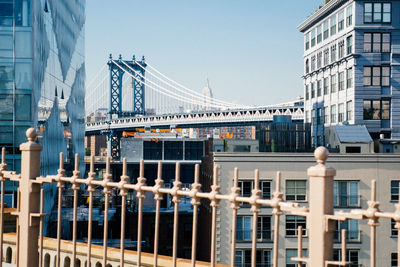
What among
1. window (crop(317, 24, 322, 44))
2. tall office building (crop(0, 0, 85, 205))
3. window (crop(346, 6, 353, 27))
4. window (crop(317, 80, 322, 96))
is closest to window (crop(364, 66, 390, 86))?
window (crop(346, 6, 353, 27))

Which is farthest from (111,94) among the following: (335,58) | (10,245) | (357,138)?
(10,245)

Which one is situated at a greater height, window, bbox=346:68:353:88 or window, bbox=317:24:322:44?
window, bbox=317:24:322:44

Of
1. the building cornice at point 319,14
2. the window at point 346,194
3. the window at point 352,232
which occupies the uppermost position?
the building cornice at point 319,14

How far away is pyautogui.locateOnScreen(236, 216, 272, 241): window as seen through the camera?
105 ft

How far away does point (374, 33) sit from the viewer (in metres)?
45.6

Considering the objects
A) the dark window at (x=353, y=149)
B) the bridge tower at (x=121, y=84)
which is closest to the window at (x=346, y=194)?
the dark window at (x=353, y=149)

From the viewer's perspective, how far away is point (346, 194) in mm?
32656

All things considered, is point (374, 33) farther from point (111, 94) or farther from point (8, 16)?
point (111, 94)

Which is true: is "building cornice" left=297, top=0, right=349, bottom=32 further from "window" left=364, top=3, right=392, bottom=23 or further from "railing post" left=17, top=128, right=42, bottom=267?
"railing post" left=17, top=128, right=42, bottom=267

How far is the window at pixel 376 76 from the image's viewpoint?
45.1 meters

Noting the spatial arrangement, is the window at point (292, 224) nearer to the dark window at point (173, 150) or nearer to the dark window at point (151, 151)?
the dark window at point (173, 150)

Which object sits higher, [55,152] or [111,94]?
[111,94]

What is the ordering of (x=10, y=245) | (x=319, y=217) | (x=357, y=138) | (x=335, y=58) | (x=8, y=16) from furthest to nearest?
(x=335, y=58) → (x=357, y=138) → (x=8, y=16) → (x=10, y=245) → (x=319, y=217)

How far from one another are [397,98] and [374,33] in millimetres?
5543
